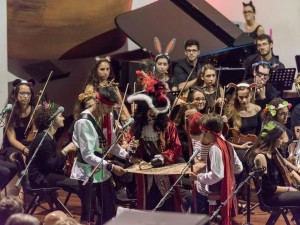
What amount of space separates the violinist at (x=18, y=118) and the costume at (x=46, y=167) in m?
A: 0.74

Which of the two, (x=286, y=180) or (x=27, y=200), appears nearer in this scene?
(x=286, y=180)

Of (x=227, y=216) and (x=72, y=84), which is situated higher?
(x=72, y=84)

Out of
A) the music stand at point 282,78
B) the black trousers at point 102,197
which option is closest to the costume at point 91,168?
the black trousers at point 102,197

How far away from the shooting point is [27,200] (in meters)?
8.39

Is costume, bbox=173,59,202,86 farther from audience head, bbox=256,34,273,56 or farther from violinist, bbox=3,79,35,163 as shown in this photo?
violinist, bbox=3,79,35,163

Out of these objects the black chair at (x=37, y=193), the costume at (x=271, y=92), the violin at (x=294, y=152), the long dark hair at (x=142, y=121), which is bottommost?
the black chair at (x=37, y=193)

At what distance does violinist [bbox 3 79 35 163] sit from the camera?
8000mm

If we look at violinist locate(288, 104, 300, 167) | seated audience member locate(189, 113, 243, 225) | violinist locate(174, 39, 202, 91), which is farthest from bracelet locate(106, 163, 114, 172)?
violinist locate(174, 39, 202, 91)

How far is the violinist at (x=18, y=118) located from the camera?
8000 mm

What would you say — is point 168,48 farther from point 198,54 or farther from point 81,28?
point 81,28

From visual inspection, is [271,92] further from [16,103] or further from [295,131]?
[16,103]

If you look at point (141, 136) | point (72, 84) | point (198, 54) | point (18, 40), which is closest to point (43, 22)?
point (18, 40)

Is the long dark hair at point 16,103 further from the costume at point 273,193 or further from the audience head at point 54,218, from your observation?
the audience head at point 54,218

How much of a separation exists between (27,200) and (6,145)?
0.63 m
